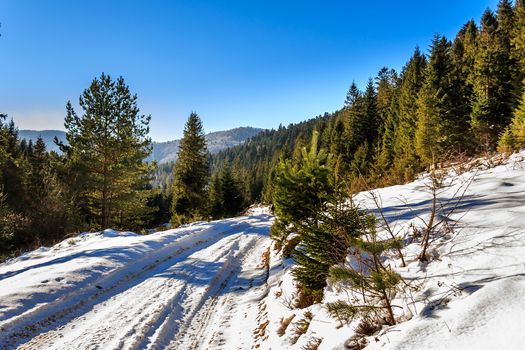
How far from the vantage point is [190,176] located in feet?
110

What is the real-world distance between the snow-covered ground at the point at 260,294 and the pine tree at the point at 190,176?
781 inches

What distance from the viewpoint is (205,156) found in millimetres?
34594

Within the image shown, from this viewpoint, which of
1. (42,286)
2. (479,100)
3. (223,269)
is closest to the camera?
(42,286)

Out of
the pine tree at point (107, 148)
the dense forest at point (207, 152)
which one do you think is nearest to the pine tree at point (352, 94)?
the dense forest at point (207, 152)

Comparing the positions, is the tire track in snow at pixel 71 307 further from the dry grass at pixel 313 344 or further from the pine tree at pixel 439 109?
the pine tree at pixel 439 109

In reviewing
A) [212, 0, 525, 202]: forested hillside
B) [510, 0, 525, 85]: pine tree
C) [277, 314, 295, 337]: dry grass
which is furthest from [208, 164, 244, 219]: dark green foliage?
[277, 314, 295, 337]: dry grass

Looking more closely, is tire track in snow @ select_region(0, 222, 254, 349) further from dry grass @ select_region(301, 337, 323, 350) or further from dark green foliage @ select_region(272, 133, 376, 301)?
dark green foliage @ select_region(272, 133, 376, 301)

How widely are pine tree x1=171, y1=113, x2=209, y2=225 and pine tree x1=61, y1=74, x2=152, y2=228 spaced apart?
398 inches

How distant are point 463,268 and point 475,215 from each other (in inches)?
79.5

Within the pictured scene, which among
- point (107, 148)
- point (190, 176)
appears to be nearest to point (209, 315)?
point (107, 148)

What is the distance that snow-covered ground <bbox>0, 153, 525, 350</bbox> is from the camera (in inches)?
126

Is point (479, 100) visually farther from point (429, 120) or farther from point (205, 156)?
point (205, 156)

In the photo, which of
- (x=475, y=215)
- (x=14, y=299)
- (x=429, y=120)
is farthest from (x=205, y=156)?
(x=475, y=215)

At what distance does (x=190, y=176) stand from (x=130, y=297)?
85.7 feet
